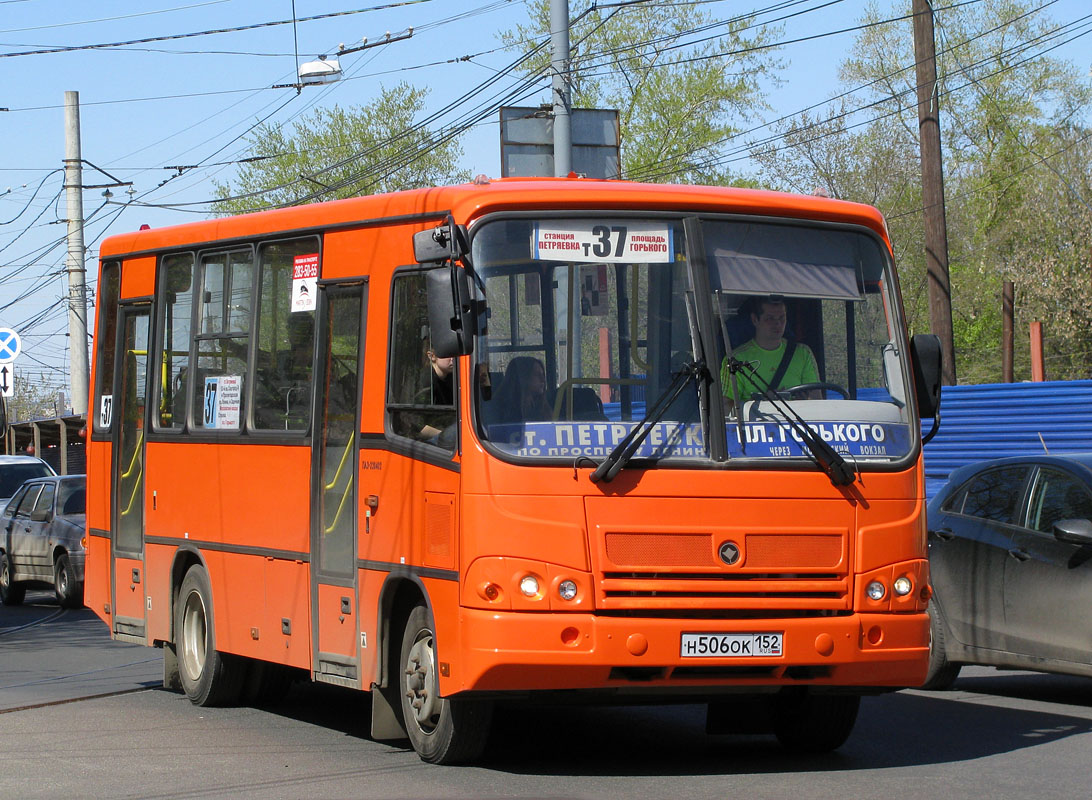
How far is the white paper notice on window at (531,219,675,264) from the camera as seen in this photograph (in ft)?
26.2

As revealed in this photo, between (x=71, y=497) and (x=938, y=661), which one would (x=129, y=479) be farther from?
(x=71, y=497)

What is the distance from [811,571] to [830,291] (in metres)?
1.52

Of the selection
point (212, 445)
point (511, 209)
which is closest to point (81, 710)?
point (212, 445)

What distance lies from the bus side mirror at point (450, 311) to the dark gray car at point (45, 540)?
564 inches

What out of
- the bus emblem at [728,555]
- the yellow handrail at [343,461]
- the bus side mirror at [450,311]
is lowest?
the bus emblem at [728,555]

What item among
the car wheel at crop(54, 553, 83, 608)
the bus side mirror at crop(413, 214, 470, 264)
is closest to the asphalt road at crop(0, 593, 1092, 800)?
the bus side mirror at crop(413, 214, 470, 264)

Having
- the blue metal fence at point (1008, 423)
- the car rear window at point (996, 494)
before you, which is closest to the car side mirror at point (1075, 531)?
the car rear window at point (996, 494)

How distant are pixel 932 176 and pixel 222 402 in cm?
1400

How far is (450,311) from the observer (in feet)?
25.0

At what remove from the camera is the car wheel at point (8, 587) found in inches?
880

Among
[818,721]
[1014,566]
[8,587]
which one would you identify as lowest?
[8,587]

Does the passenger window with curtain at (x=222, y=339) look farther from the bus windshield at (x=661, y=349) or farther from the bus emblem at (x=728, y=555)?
the bus emblem at (x=728, y=555)

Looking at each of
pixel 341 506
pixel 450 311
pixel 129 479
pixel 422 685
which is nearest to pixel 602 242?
pixel 450 311

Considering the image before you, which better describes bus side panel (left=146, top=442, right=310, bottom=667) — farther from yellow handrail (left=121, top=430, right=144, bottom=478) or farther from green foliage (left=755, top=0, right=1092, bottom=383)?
green foliage (left=755, top=0, right=1092, bottom=383)
